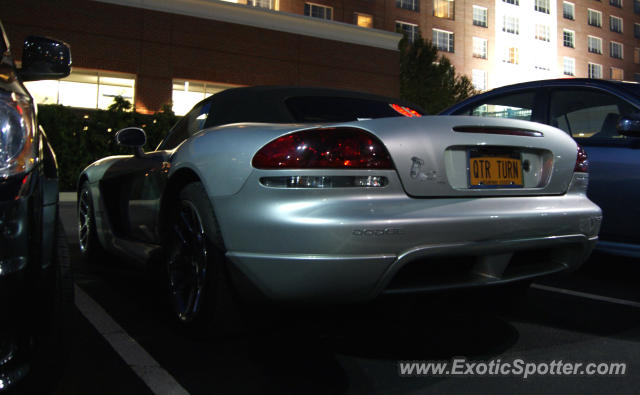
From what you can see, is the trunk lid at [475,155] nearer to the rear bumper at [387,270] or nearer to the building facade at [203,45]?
the rear bumper at [387,270]

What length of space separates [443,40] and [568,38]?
12981mm

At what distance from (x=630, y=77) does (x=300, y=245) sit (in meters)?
51.9

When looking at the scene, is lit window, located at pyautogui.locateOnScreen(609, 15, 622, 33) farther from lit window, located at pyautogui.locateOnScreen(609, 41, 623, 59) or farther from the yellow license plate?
the yellow license plate

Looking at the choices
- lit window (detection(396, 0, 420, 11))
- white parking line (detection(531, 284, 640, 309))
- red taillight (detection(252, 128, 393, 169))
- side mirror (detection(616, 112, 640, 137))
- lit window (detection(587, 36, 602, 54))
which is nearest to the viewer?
red taillight (detection(252, 128, 393, 169))

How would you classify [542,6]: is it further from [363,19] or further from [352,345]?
[352,345]

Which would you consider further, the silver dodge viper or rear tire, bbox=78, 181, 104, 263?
rear tire, bbox=78, 181, 104, 263

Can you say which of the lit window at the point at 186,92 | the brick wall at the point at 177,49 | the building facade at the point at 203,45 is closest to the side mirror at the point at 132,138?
the brick wall at the point at 177,49

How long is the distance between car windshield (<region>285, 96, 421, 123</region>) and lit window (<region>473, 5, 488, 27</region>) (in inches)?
1454

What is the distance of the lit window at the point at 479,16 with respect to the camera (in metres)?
37.4

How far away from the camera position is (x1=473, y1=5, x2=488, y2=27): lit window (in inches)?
1474

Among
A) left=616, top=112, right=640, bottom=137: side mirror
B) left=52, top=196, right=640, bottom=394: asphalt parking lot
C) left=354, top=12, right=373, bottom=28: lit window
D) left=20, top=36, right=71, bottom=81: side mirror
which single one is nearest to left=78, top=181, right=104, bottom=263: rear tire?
left=52, top=196, right=640, bottom=394: asphalt parking lot

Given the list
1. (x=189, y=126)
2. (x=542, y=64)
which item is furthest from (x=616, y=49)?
(x=189, y=126)

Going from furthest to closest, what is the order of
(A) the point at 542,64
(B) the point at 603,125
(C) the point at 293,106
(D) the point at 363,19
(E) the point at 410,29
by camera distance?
(A) the point at 542,64
(E) the point at 410,29
(D) the point at 363,19
(B) the point at 603,125
(C) the point at 293,106

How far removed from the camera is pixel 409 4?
33.3m
